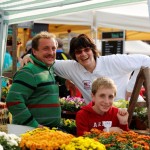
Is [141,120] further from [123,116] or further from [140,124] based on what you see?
[123,116]

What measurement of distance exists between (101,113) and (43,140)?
3.01 feet

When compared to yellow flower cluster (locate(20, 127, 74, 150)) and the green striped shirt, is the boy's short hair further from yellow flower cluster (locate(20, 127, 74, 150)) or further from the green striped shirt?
yellow flower cluster (locate(20, 127, 74, 150))

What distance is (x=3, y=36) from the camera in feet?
14.8

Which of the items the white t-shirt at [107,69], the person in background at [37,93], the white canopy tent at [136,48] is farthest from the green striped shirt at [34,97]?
the white canopy tent at [136,48]

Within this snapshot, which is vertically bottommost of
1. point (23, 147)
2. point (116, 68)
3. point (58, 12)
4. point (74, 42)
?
point (23, 147)

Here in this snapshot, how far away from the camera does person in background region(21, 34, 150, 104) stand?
3553 millimetres

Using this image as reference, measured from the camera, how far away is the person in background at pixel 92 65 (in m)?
3.55

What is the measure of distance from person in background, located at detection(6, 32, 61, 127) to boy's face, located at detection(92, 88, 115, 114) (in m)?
0.42

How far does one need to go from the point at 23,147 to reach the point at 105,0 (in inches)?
71.9

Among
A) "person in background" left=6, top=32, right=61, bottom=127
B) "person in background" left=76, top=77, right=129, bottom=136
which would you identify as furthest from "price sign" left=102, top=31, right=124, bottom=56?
"person in background" left=76, top=77, right=129, bottom=136

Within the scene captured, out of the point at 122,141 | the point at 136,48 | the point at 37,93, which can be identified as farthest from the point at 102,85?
the point at 136,48

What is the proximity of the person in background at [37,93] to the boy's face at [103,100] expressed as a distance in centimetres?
42

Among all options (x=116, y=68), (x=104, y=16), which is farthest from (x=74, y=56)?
(x=104, y=16)

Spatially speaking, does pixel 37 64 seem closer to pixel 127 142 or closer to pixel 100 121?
pixel 100 121
